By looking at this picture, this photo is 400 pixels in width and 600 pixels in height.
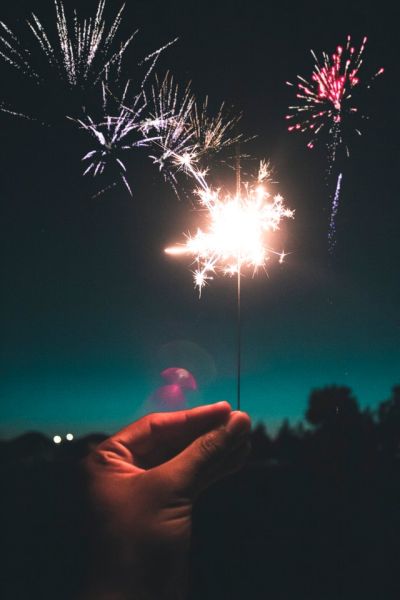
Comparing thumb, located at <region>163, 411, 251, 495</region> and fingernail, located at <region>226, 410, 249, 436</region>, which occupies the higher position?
fingernail, located at <region>226, 410, 249, 436</region>

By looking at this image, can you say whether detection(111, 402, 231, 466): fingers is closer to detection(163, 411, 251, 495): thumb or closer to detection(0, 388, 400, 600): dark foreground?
detection(163, 411, 251, 495): thumb

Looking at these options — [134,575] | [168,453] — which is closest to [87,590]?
[134,575]

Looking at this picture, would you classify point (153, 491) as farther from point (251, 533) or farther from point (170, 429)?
point (251, 533)

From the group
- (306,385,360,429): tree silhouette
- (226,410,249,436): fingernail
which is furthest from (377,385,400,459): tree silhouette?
(226,410,249,436): fingernail

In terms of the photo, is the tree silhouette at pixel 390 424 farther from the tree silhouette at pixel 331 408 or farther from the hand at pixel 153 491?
the hand at pixel 153 491

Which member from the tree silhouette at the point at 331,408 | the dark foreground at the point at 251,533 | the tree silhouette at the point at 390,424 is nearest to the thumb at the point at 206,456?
the dark foreground at the point at 251,533

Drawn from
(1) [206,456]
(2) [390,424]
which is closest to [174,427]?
(1) [206,456]

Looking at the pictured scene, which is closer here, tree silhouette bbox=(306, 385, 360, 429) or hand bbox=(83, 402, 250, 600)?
hand bbox=(83, 402, 250, 600)
